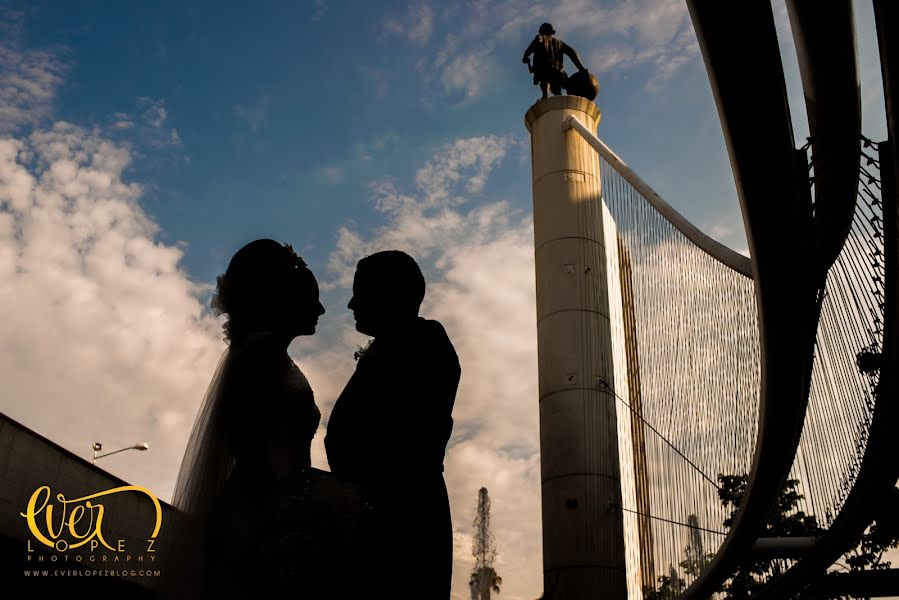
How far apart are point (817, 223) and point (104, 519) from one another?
20.7 feet

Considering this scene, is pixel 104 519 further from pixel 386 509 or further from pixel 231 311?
pixel 386 509

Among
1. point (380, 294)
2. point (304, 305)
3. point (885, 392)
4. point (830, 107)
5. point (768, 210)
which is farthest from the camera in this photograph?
point (885, 392)

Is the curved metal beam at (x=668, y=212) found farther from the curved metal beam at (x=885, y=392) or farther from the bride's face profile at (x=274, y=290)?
the bride's face profile at (x=274, y=290)

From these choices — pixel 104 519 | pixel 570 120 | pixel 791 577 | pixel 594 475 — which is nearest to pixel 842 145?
pixel 791 577

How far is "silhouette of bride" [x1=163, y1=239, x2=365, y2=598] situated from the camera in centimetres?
161

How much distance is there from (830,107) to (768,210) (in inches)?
36.8

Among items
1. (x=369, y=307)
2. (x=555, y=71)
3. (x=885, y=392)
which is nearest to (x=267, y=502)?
(x=369, y=307)

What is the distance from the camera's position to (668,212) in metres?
9.41

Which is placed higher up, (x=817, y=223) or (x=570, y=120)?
(x=570, y=120)

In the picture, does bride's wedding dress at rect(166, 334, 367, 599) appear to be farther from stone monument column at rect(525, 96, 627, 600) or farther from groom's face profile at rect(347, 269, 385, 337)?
stone monument column at rect(525, 96, 627, 600)

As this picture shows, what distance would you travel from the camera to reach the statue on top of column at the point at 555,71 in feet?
41.5

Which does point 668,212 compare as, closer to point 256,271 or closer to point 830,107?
point 830,107

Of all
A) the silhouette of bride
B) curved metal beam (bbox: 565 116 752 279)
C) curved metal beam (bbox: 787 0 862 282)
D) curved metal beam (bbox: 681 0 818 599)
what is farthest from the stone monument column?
the silhouette of bride

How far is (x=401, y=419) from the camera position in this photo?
167 cm
